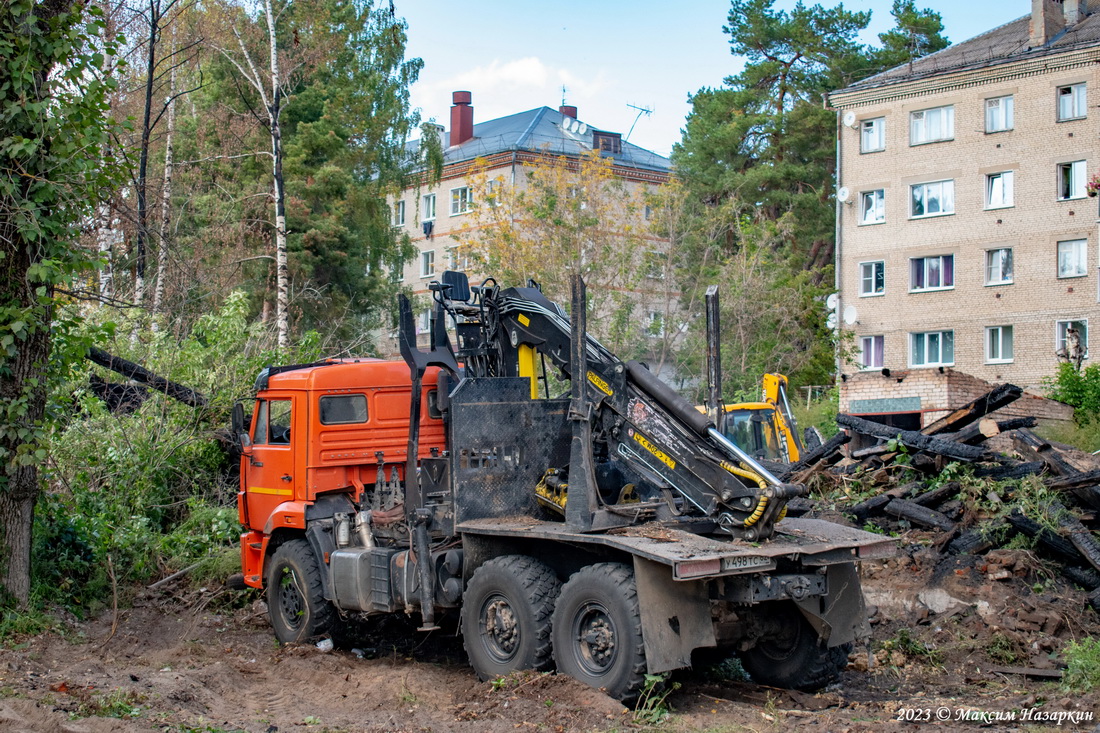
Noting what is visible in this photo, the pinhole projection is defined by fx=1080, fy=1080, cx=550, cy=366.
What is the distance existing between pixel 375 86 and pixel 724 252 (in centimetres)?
1466

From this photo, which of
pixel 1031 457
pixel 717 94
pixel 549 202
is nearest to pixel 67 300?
pixel 1031 457

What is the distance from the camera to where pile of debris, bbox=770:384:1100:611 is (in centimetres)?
1110

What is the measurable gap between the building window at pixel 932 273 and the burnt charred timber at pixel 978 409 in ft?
81.5

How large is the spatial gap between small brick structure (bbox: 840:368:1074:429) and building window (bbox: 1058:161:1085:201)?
1175 cm

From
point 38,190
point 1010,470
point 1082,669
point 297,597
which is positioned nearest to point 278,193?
point 38,190

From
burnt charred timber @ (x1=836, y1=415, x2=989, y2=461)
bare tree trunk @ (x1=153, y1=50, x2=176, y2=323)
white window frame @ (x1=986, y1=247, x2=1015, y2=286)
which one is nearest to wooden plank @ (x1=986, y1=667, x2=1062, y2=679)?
burnt charred timber @ (x1=836, y1=415, x2=989, y2=461)

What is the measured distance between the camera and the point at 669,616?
7.70 meters

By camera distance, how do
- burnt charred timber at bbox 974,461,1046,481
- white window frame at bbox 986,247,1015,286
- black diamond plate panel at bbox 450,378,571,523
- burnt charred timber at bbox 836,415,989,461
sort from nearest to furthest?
black diamond plate panel at bbox 450,378,571,523
burnt charred timber at bbox 974,461,1046,481
burnt charred timber at bbox 836,415,989,461
white window frame at bbox 986,247,1015,286

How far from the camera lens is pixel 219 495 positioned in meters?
14.7

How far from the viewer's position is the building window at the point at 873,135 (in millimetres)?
38625

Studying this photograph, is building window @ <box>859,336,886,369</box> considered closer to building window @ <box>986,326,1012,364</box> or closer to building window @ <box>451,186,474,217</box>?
building window @ <box>986,326,1012,364</box>

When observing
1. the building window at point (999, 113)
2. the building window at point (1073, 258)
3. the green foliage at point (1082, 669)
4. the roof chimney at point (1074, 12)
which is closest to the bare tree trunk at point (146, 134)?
the green foliage at point (1082, 669)

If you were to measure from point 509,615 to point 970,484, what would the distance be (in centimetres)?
606

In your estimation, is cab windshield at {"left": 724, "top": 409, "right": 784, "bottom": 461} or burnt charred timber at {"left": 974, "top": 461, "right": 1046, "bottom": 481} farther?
cab windshield at {"left": 724, "top": 409, "right": 784, "bottom": 461}
